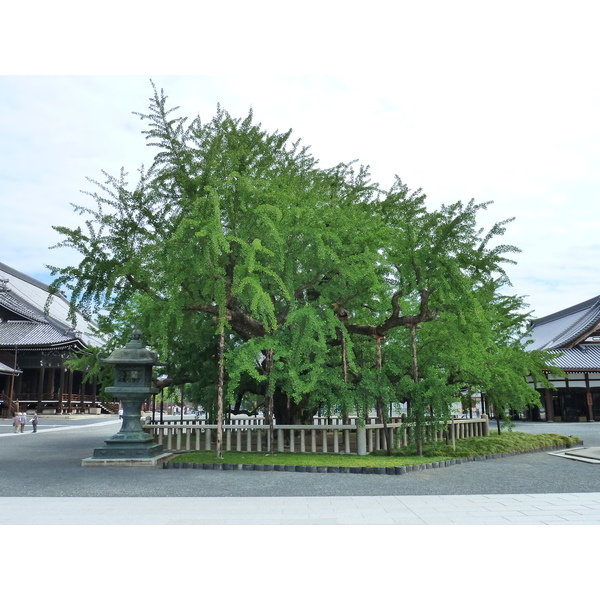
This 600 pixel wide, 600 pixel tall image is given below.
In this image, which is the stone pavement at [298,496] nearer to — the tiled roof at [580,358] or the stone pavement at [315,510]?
the stone pavement at [315,510]

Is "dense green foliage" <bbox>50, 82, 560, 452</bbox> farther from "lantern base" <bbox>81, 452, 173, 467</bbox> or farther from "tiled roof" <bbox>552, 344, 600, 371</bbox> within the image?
"tiled roof" <bbox>552, 344, 600, 371</bbox>

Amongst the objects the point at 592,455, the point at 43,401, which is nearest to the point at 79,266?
the point at 592,455

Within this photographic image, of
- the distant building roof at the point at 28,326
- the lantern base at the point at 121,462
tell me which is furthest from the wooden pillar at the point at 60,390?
the lantern base at the point at 121,462

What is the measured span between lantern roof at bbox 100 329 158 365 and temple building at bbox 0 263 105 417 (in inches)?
983

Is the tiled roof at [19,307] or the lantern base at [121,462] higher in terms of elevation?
the tiled roof at [19,307]

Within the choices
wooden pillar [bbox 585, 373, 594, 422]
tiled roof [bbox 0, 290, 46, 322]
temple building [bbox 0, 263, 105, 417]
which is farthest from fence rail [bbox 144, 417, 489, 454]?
tiled roof [bbox 0, 290, 46, 322]

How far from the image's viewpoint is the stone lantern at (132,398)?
12.7 meters

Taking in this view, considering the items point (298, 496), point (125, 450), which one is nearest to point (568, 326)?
point (125, 450)

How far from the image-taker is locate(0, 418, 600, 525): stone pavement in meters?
6.55

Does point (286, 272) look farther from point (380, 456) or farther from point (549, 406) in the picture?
point (549, 406)

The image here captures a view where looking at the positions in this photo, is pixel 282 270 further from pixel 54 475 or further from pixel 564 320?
pixel 564 320

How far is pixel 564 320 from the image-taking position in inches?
1651

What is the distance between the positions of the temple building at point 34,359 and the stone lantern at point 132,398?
2507 centimetres

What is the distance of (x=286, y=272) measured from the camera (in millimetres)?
13102
